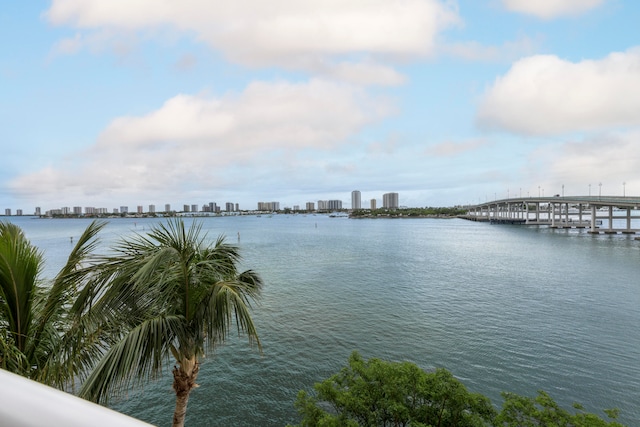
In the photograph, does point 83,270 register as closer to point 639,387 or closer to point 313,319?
point 313,319

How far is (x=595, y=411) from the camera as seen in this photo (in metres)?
13.4

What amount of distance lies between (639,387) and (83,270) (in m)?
21.8

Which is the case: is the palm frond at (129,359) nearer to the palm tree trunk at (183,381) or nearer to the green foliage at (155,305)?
the green foliage at (155,305)

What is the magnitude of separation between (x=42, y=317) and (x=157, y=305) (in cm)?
156

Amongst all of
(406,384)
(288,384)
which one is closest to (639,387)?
(406,384)

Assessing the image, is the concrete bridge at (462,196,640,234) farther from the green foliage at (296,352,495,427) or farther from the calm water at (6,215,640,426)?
the green foliage at (296,352,495,427)

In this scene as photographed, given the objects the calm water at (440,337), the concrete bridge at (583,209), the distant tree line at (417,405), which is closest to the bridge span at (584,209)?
the concrete bridge at (583,209)

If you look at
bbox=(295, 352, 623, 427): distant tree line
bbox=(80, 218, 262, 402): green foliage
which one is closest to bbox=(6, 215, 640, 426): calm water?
bbox=(295, 352, 623, 427): distant tree line

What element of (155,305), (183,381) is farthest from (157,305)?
(183,381)

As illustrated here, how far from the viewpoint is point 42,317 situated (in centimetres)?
494

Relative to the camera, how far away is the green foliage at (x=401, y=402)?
8.31 metres

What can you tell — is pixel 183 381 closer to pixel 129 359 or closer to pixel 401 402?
pixel 129 359

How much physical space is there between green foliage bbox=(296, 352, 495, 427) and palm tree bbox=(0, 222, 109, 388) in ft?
18.4

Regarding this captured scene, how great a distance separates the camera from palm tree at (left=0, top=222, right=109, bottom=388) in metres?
4.50
